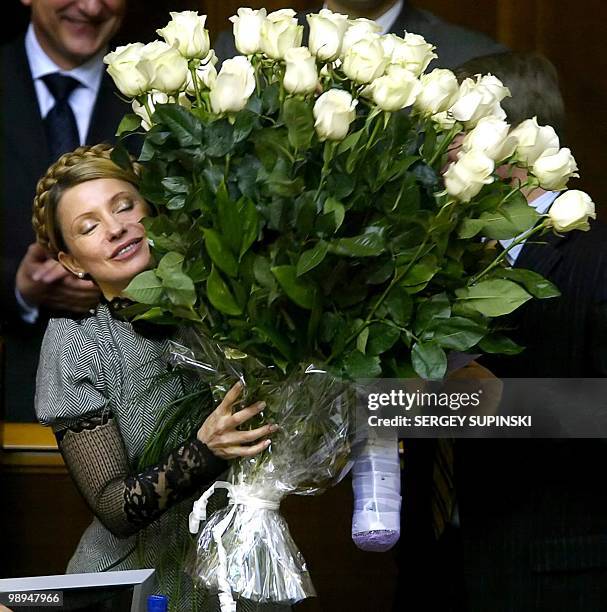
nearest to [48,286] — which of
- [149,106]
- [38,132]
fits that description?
[38,132]

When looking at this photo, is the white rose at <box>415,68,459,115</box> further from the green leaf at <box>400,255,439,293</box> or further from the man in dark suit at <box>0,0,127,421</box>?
the man in dark suit at <box>0,0,127,421</box>

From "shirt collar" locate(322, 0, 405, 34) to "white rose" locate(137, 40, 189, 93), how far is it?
3.41 feet

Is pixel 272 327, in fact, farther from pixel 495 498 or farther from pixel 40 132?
pixel 40 132

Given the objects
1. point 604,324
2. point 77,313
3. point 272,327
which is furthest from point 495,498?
point 77,313

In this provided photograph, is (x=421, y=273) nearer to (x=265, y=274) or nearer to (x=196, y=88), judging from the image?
(x=265, y=274)

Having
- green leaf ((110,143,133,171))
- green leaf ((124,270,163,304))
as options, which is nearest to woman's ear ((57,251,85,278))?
green leaf ((110,143,133,171))

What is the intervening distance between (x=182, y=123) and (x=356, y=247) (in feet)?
0.89

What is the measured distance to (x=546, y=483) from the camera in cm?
171

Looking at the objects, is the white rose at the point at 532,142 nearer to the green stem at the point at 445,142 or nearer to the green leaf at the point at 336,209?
the green stem at the point at 445,142

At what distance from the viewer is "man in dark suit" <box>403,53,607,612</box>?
5.49ft

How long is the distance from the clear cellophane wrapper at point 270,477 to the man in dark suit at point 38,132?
38.6 inches

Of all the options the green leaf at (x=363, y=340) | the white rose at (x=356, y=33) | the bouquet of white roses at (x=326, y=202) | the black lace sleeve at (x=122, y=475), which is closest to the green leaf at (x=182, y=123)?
the bouquet of white roses at (x=326, y=202)

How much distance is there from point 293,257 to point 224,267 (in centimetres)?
8

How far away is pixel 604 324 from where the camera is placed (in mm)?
1656
